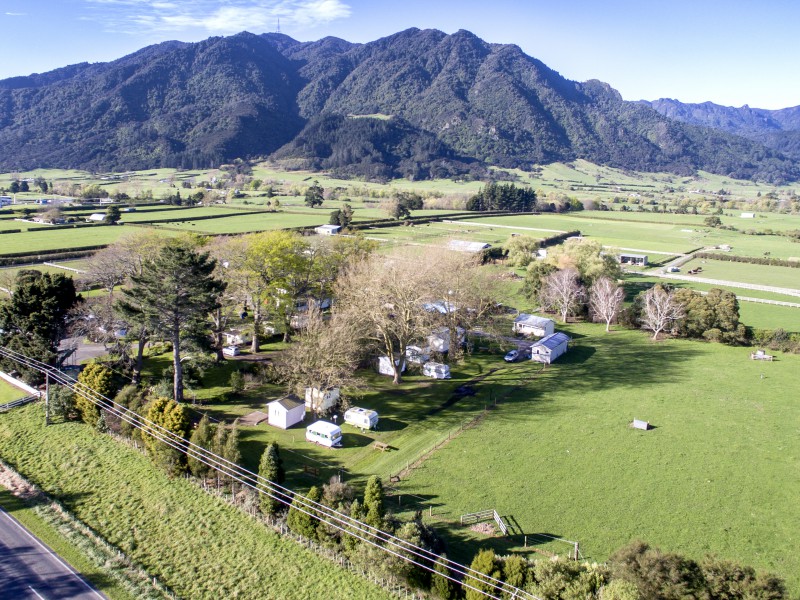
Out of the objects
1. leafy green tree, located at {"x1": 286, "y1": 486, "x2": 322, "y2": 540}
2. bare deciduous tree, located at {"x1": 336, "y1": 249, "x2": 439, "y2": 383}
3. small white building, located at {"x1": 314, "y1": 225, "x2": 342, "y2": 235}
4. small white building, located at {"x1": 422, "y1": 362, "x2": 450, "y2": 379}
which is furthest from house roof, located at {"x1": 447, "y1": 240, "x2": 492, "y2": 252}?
leafy green tree, located at {"x1": 286, "y1": 486, "x2": 322, "y2": 540}

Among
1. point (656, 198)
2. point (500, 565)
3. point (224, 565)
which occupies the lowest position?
point (224, 565)

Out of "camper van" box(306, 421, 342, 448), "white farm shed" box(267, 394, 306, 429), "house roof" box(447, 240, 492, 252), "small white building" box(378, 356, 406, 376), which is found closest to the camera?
"camper van" box(306, 421, 342, 448)

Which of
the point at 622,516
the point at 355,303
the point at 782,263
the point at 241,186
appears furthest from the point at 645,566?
the point at 241,186

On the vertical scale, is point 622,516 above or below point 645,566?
below

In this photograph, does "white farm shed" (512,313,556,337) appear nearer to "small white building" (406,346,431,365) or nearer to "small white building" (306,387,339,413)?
"small white building" (406,346,431,365)

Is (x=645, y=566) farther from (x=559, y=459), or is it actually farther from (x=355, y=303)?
(x=355, y=303)

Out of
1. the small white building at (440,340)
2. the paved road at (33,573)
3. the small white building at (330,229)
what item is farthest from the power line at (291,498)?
the small white building at (330,229)

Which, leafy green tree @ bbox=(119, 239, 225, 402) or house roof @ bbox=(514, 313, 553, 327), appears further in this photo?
house roof @ bbox=(514, 313, 553, 327)
